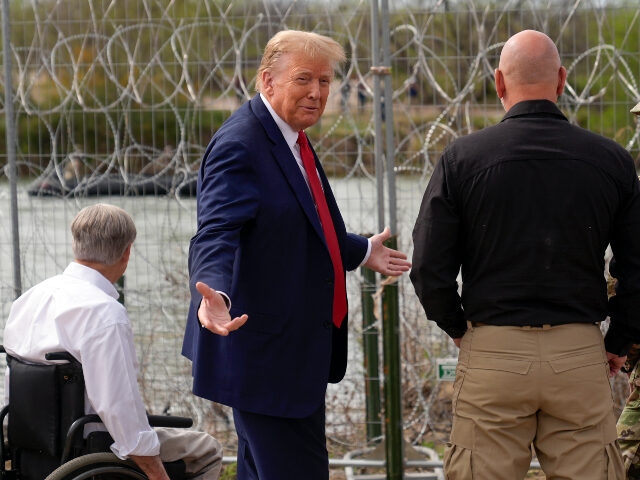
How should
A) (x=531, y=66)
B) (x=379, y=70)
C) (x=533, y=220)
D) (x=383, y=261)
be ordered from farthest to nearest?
(x=379, y=70)
(x=383, y=261)
(x=531, y=66)
(x=533, y=220)

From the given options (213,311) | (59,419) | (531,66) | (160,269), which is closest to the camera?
(213,311)

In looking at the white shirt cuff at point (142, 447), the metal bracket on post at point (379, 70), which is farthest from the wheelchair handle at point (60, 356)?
the metal bracket on post at point (379, 70)

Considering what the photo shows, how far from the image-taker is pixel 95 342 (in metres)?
3.27

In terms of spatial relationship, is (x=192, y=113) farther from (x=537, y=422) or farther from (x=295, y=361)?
(x=537, y=422)

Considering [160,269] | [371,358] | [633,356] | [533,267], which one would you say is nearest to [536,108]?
[533,267]

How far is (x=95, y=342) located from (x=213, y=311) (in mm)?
776

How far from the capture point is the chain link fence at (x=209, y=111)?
4812 millimetres

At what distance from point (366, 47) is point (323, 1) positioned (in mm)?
321

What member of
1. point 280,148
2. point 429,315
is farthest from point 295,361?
point 280,148

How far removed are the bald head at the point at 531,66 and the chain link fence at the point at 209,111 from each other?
1593 mm

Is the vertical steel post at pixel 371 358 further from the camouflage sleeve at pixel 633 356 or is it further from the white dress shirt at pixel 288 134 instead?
the white dress shirt at pixel 288 134

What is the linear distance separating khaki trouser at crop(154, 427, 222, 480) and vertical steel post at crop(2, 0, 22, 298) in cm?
187

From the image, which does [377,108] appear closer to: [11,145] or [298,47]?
[298,47]

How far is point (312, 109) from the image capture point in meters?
3.17
